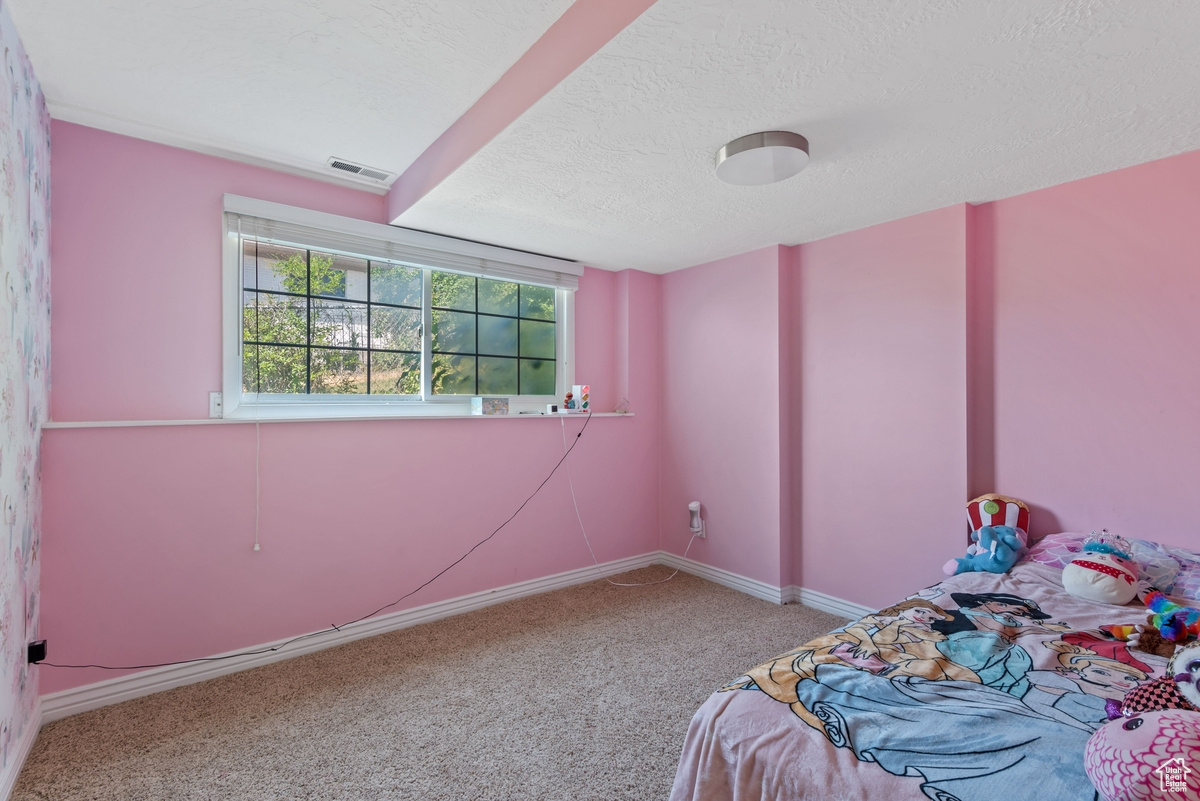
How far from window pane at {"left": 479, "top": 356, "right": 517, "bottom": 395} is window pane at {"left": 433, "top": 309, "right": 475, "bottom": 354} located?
0.13m

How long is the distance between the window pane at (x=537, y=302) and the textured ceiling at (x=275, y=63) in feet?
4.32

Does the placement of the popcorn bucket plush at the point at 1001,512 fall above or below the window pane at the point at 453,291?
below

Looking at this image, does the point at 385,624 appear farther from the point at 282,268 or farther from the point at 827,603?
the point at 827,603

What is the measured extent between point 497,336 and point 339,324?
0.94 metres

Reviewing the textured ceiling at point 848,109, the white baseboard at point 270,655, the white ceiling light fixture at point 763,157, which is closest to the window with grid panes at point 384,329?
the textured ceiling at point 848,109

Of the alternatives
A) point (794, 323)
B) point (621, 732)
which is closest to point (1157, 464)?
point (794, 323)

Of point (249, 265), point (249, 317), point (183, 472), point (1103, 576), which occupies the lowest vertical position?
point (1103, 576)

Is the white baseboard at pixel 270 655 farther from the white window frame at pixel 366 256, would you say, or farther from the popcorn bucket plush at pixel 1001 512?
the popcorn bucket plush at pixel 1001 512

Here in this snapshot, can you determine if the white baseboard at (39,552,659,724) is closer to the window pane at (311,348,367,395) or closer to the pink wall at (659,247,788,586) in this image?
the pink wall at (659,247,788,586)

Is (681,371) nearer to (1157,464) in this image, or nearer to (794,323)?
(794,323)

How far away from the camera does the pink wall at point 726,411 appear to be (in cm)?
318

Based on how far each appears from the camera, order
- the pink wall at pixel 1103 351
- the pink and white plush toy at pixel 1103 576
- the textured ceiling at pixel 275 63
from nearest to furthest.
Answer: the textured ceiling at pixel 275 63, the pink and white plush toy at pixel 1103 576, the pink wall at pixel 1103 351

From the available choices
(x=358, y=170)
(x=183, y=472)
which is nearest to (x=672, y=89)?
(x=358, y=170)

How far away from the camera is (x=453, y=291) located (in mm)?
3197
